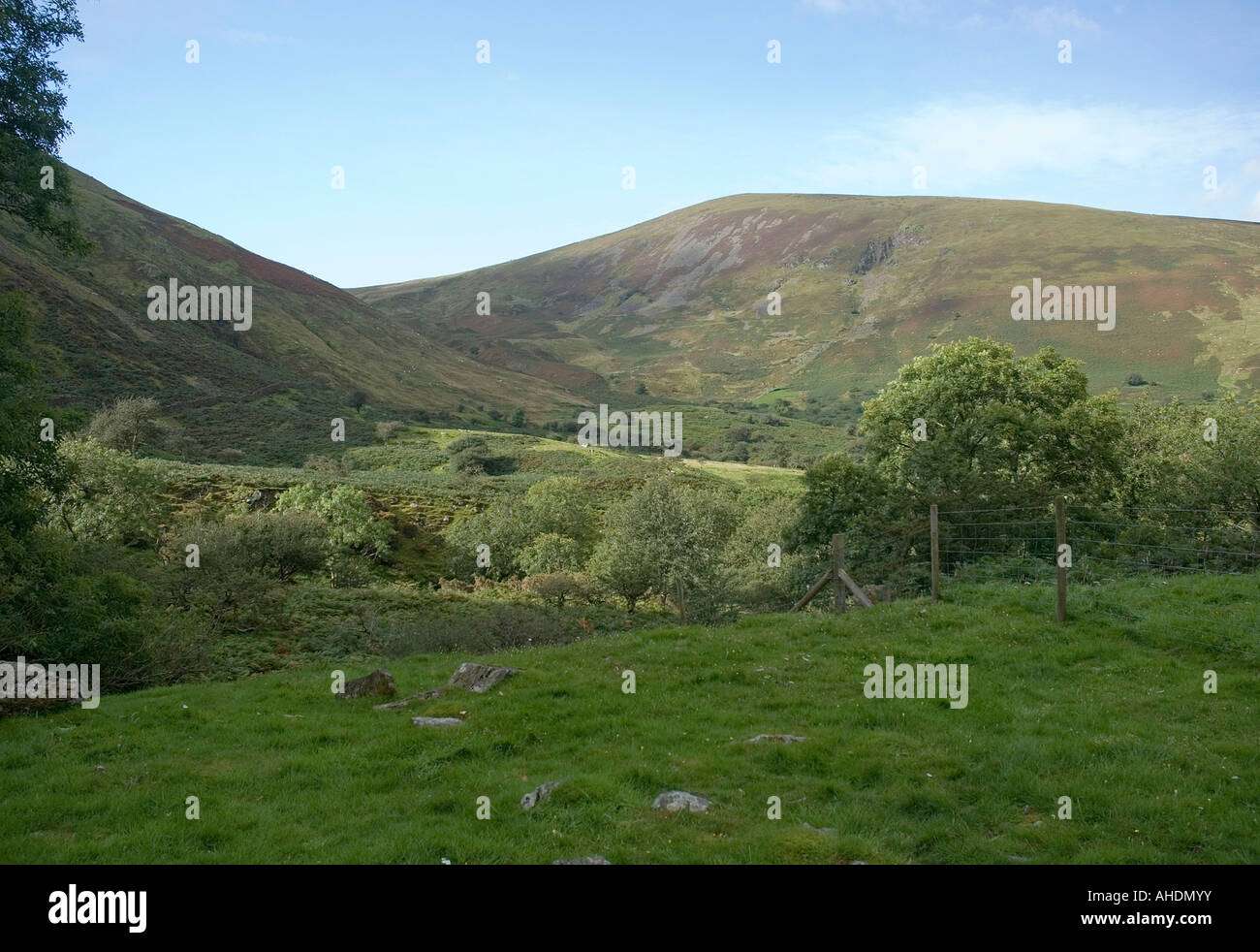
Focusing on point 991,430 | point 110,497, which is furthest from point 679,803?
point 110,497

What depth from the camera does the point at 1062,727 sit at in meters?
9.92

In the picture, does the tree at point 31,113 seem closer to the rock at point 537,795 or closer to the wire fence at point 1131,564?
the rock at point 537,795

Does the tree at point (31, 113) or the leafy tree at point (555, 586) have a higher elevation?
the tree at point (31, 113)

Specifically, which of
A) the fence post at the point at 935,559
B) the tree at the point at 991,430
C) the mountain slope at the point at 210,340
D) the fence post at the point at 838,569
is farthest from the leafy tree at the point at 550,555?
the mountain slope at the point at 210,340

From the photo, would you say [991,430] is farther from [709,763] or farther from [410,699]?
[709,763]

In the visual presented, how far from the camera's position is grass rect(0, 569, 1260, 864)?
7.36 metres

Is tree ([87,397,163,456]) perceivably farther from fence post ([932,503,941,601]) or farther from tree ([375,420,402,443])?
fence post ([932,503,941,601])

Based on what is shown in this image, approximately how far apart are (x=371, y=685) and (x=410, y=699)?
1.12m

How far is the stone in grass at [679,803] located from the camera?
803 cm

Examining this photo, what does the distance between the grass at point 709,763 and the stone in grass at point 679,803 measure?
0.28m

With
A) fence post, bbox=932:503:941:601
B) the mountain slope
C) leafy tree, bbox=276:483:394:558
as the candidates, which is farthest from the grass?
the mountain slope

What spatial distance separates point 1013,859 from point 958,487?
A: 21389 millimetres
